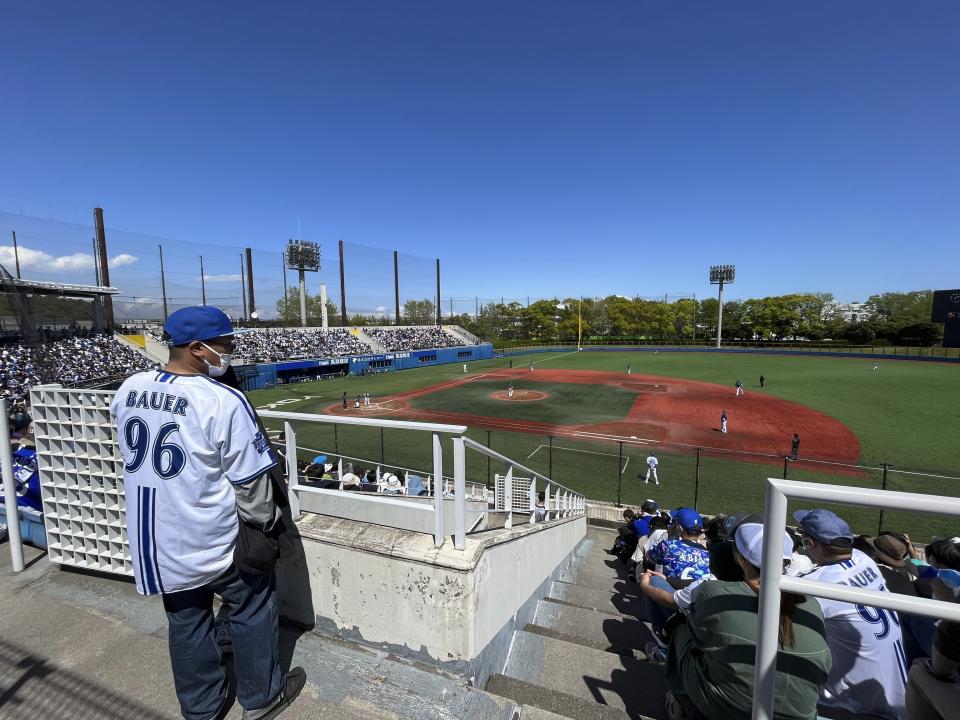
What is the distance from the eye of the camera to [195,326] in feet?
7.44

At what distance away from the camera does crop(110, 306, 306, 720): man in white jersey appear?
2102 mm

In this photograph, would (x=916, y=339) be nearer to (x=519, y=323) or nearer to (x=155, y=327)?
(x=519, y=323)

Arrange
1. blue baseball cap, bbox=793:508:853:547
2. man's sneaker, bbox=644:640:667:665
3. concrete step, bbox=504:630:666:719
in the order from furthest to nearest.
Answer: man's sneaker, bbox=644:640:667:665
concrete step, bbox=504:630:666:719
blue baseball cap, bbox=793:508:853:547

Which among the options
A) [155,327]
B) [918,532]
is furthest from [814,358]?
[155,327]

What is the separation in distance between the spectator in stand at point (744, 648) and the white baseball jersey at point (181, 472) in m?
2.33

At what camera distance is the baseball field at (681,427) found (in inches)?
549

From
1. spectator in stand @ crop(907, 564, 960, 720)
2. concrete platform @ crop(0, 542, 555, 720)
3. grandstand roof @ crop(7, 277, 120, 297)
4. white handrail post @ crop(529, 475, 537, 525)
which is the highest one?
grandstand roof @ crop(7, 277, 120, 297)

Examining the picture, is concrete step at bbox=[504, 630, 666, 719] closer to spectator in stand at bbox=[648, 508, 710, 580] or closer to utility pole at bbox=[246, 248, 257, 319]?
spectator in stand at bbox=[648, 508, 710, 580]

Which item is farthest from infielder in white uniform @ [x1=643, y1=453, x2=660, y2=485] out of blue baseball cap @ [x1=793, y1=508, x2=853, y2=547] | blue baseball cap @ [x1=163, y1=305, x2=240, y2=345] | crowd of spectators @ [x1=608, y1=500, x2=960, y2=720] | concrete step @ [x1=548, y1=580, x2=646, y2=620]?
blue baseball cap @ [x1=163, y1=305, x2=240, y2=345]

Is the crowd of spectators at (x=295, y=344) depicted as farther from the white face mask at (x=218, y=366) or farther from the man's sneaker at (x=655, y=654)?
the man's sneaker at (x=655, y=654)

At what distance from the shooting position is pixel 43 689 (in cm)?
250

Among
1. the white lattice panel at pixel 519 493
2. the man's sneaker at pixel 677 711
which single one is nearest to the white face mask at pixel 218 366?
the man's sneaker at pixel 677 711

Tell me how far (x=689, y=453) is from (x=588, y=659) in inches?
640

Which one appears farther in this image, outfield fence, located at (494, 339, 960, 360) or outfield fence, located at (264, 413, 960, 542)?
outfield fence, located at (494, 339, 960, 360)
